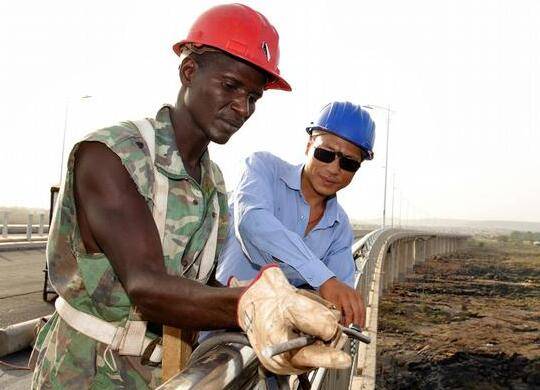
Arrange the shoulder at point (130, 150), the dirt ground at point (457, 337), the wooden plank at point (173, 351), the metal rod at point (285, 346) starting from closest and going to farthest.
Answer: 1. the metal rod at point (285, 346)
2. the shoulder at point (130, 150)
3. the wooden plank at point (173, 351)
4. the dirt ground at point (457, 337)

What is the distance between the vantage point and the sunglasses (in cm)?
341

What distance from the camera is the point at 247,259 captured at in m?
3.18

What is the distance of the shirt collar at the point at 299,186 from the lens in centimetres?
340

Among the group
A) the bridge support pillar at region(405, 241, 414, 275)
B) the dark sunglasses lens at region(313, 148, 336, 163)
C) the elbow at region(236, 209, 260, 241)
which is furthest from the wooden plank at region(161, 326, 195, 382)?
the bridge support pillar at region(405, 241, 414, 275)

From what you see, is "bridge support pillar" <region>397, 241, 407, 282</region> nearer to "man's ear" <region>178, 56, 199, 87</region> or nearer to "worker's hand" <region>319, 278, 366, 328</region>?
"worker's hand" <region>319, 278, 366, 328</region>

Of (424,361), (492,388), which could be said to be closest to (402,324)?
(424,361)

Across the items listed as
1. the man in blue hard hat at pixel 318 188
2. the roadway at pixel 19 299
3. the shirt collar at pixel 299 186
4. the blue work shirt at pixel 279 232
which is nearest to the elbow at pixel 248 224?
the blue work shirt at pixel 279 232

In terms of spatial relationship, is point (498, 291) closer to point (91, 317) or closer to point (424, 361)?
point (424, 361)

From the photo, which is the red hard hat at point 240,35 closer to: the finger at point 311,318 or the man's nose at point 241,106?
the man's nose at point 241,106

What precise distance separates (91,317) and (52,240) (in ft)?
1.03

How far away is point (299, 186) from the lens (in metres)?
3.41

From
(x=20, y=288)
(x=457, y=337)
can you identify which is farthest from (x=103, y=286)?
(x=457, y=337)

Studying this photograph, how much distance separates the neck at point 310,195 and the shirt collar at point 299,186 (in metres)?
0.05

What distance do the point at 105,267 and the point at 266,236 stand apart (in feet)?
3.31
